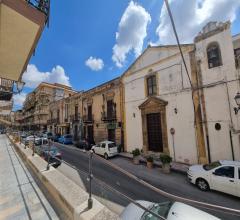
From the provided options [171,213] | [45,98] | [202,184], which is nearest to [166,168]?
[202,184]

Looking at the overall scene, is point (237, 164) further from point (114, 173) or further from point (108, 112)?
point (108, 112)

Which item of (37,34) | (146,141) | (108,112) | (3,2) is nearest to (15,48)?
(37,34)

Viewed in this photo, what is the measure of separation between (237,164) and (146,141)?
7.64 meters

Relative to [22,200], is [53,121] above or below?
above

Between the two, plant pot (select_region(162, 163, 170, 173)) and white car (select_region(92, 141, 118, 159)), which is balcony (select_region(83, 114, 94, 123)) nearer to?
white car (select_region(92, 141, 118, 159))

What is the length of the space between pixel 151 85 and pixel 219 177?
29.5 feet

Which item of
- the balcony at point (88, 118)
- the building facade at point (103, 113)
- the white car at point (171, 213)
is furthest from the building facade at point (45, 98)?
the white car at point (171, 213)

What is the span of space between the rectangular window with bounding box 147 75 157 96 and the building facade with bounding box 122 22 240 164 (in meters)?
0.09

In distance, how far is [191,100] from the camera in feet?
35.4

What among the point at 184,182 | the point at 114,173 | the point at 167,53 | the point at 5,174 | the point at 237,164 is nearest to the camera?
the point at 5,174

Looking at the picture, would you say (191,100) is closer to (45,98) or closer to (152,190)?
(152,190)

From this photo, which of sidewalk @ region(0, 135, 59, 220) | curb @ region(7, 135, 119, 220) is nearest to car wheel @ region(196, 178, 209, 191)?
curb @ region(7, 135, 119, 220)

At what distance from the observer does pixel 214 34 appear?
998 centimetres

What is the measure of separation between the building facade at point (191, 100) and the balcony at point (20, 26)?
8241 millimetres
